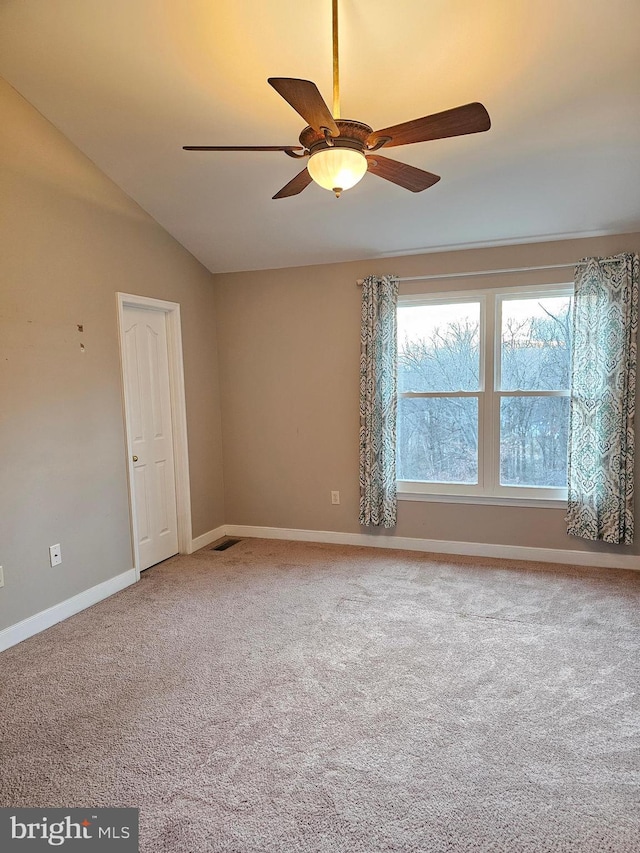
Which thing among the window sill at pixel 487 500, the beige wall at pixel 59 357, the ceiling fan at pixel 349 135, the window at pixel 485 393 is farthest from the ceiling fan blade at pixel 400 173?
the window sill at pixel 487 500

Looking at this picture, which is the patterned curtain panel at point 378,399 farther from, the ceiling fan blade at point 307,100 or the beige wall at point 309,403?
the ceiling fan blade at point 307,100

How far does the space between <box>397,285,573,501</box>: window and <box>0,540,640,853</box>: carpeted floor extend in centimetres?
88

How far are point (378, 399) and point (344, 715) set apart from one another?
2584mm

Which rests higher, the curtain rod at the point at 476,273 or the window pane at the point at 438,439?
the curtain rod at the point at 476,273

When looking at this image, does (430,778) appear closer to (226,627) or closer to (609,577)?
(226,627)

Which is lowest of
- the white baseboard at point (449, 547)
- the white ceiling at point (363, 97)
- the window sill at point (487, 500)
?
the white baseboard at point (449, 547)

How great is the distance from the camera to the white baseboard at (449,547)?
3924 millimetres

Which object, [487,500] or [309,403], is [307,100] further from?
[487,500]

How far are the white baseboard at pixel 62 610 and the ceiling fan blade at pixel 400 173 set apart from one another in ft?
10.1

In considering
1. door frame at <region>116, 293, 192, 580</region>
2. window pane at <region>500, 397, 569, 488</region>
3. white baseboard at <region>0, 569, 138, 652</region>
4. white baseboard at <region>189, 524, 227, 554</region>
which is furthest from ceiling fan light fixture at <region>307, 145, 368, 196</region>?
white baseboard at <region>189, 524, 227, 554</region>

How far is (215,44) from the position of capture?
2420mm

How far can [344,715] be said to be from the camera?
7.39 feet

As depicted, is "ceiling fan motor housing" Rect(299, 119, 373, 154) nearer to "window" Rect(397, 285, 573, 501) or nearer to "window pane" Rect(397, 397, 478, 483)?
"window" Rect(397, 285, 573, 501)

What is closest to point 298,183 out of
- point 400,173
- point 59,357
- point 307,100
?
point 400,173
